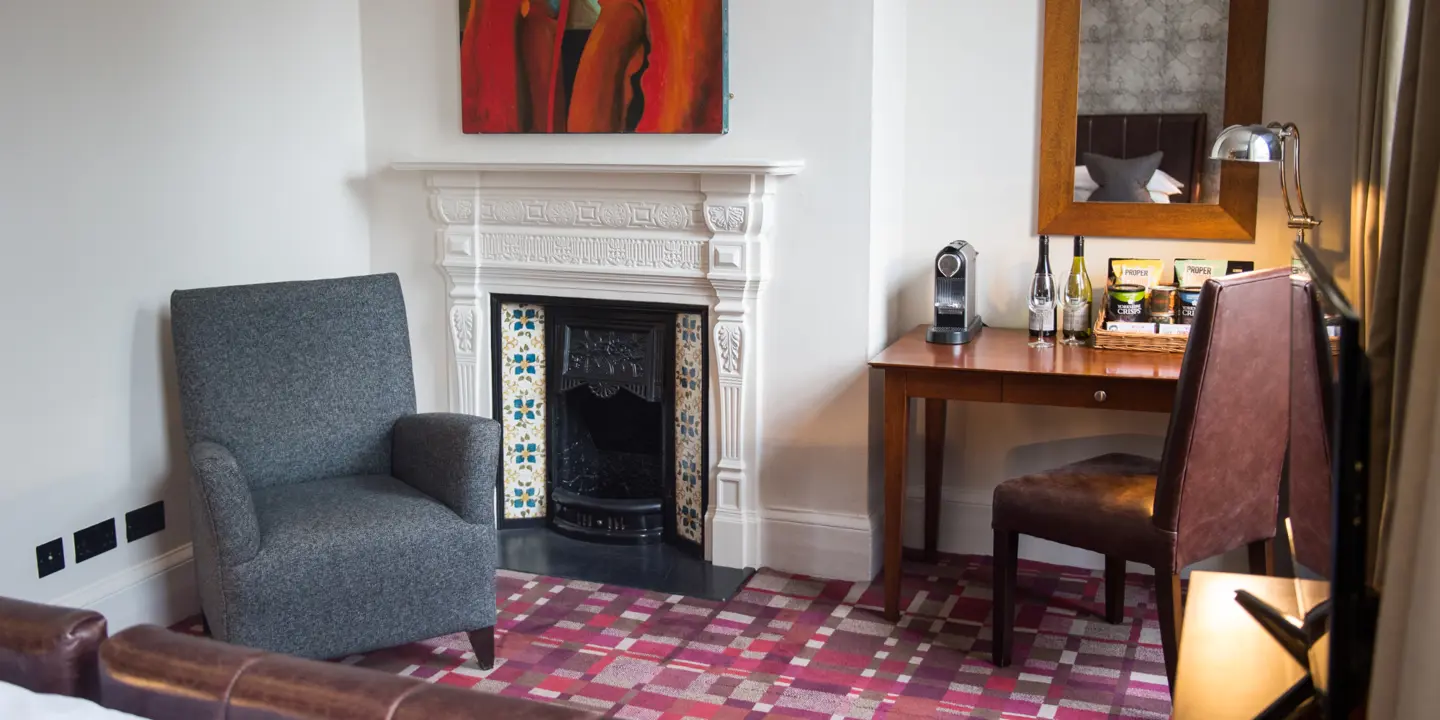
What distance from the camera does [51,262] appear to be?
3.04 m

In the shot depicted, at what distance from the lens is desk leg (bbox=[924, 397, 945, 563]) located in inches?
149


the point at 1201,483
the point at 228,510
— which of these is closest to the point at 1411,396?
the point at 1201,483

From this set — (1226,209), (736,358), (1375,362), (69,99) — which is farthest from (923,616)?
(69,99)

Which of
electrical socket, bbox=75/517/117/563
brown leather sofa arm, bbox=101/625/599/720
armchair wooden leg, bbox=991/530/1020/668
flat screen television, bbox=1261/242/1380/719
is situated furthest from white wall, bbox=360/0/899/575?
brown leather sofa arm, bbox=101/625/599/720

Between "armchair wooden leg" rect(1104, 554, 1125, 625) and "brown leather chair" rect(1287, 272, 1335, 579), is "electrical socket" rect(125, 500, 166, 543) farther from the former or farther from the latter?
"brown leather chair" rect(1287, 272, 1335, 579)

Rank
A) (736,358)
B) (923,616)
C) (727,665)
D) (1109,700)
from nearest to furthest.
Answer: (1109,700), (727,665), (923,616), (736,358)

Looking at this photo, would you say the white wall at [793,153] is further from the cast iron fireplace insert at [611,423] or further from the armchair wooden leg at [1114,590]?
the armchair wooden leg at [1114,590]

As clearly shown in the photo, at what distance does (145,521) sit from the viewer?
11.1 ft

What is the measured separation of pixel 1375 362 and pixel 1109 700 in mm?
1458

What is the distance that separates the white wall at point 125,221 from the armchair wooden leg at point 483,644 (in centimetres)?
91

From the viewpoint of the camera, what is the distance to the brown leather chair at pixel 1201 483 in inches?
105

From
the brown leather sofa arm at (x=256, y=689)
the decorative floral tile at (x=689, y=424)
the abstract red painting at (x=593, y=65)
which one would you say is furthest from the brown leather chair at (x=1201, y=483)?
the brown leather sofa arm at (x=256, y=689)

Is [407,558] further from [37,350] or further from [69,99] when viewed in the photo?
[69,99]

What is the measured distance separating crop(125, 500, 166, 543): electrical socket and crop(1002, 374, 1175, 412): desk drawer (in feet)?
7.17
